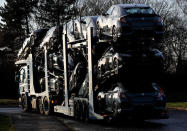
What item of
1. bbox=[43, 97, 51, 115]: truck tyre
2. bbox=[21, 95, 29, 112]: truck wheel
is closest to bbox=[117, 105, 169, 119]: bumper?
bbox=[43, 97, 51, 115]: truck tyre

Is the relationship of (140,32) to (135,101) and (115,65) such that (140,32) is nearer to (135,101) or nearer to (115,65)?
(115,65)

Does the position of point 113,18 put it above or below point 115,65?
above

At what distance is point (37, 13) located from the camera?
6431cm

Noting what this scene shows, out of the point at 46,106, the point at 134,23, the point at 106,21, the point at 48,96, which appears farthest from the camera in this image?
the point at 46,106

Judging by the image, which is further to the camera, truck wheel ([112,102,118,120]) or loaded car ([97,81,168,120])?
truck wheel ([112,102,118,120])

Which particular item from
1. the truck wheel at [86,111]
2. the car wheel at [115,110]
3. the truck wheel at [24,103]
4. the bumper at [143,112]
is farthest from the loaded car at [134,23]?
the truck wheel at [24,103]

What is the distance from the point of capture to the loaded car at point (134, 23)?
57.2 ft

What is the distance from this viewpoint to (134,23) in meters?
17.5

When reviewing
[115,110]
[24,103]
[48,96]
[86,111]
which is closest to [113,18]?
[115,110]

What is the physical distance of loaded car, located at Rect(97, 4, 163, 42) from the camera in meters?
17.4

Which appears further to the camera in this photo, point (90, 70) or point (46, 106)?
point (46, 106)

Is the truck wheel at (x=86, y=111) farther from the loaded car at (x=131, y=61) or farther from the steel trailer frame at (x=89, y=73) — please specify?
the loaded car at (x=131, y=61)

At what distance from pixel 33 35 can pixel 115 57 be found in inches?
395

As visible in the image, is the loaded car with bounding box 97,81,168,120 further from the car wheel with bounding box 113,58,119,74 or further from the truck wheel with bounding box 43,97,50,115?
the truck wheel with bounding box 43,97,50,115
